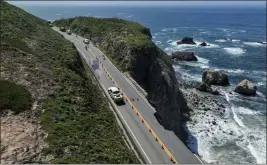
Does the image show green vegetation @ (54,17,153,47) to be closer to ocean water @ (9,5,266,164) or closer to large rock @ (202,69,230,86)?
large rock @ (202,69,230,86)

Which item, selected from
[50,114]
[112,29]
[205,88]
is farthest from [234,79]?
[50,114]

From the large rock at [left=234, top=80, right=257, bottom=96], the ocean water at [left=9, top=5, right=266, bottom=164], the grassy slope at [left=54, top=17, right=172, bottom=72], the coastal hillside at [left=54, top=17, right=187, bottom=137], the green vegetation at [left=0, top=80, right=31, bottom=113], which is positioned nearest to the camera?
the green vegetation at [left=0, top=80, right=31, bottom=113]

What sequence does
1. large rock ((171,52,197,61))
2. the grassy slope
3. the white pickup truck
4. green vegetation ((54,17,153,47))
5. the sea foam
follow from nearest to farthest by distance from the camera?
the white pickup truck
the grassy slope
green vegetation ((54,17,153,47))
large rock ((171,52,197,61))
the sea foam

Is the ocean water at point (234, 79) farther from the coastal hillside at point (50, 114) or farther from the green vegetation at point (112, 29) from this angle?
the coastal hillside at point (50, 114)

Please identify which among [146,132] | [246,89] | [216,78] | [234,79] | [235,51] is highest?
[146,132]

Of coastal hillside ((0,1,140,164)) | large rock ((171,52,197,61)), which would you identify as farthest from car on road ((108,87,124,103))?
large rock ((171,52,197,61))

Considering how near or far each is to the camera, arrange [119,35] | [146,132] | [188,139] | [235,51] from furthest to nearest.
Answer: [235,51] → [119,35] → [188,139] → [146,132]

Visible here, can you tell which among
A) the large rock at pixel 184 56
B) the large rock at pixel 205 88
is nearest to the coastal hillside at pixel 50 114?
the large rock at pixel 205 88

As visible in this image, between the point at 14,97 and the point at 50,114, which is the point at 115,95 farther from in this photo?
the point at 14,97
